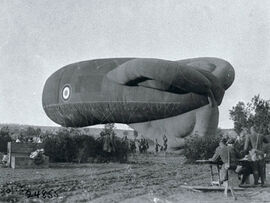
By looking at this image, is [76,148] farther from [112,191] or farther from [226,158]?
[226,158]

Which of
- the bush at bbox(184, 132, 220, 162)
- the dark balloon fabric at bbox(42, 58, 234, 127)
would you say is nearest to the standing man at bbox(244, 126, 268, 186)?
the bush at bbox(184, 132, 220, 162)

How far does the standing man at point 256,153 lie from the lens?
1458 cm

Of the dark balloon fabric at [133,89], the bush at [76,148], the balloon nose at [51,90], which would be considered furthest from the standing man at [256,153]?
the balloon nose at [51,90]

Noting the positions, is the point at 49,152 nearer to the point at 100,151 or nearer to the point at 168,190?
the point at 100,151

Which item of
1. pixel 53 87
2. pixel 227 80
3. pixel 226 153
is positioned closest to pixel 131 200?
pixel 226 153

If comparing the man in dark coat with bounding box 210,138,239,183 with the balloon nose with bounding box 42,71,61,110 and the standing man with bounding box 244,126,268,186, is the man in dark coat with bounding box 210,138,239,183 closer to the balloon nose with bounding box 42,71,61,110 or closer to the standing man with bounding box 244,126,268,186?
the standing man with bounding box 244,126,268,186

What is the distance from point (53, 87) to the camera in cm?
3353

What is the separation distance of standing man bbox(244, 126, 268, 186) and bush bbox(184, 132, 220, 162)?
9597mm

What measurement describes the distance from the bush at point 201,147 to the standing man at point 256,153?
31.5 ft

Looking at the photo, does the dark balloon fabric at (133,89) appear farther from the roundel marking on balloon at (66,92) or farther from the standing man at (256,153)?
the standing man at (256,153)

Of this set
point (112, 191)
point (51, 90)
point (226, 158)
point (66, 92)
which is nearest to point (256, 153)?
point (226, 158)

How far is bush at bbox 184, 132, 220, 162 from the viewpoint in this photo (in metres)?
24.6

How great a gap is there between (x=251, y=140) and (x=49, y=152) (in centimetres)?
1246

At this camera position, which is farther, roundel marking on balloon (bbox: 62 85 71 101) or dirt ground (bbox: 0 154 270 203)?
roundel marking on balloon (bbox: 62 85 71 101)
